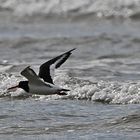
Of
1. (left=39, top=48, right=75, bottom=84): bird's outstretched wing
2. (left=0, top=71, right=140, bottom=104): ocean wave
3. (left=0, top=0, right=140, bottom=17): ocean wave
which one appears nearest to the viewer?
(left=39, top=48, right=75, bottom=84): bird's outstretched wing

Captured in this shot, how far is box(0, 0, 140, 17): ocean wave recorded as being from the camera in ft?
76.0

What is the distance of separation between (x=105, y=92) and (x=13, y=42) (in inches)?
287

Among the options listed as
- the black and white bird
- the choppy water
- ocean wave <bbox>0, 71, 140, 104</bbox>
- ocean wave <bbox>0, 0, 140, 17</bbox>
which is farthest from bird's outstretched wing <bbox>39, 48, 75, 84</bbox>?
ocean wave <bbox>0, 0, 140, 17</bbox>

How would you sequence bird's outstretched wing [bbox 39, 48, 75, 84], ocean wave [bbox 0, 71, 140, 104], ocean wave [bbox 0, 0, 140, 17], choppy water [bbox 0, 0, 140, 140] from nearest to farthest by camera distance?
choppy water [bbox 0, 0, 140, 140] → bird's outstretched wing [bbox 39, 48, 75, 84] → ocean wave [bbox 0, 71, 140, 104] → ocean wave [bbox 0, 0, 140, 17]

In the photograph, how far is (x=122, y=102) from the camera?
10.6 metres

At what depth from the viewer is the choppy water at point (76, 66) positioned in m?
9.29

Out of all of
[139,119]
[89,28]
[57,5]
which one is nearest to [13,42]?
[89,28]

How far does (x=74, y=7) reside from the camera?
24094 millimetres

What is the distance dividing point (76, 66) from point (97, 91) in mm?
2982

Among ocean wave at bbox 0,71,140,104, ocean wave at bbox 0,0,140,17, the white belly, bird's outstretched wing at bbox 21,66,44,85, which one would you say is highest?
ocean wave at bbox 0,0,140,17

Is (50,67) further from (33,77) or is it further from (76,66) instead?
(76,66)

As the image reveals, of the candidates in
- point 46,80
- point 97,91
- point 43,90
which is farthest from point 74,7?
point 43,90

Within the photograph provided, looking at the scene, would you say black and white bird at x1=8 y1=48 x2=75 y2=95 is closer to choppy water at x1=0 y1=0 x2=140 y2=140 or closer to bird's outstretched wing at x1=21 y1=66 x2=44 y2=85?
bird's outstretched wing at x1=21 y1=66 x2=44 y2=85

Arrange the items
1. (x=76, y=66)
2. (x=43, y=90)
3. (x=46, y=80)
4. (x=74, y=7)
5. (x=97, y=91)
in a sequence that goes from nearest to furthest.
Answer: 1. (x=43, y=90)
2. (x=46, y=80)
3. (x=97, y=91)
4. (x=76, y=66)
5. (x=74, y=7)
